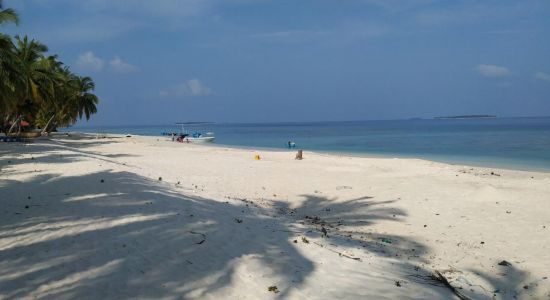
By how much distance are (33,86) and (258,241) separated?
102ft

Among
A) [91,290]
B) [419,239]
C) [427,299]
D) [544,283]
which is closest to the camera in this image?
[91,290]

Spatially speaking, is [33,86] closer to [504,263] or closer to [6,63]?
[6,63]

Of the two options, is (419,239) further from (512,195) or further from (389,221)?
(512,195)

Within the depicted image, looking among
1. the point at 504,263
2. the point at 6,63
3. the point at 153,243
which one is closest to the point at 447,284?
the point at 504,263

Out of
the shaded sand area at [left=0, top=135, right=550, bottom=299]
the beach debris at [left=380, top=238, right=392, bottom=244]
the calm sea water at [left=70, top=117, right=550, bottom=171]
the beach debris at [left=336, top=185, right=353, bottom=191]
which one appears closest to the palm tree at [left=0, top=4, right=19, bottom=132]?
the shaded sand area at [left=0, top=135, right=550, bottom=299]

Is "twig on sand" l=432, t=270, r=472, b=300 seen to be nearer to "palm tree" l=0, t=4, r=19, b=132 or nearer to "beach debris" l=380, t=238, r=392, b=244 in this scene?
"beach debris" l=380, t=238, r=392, b=244

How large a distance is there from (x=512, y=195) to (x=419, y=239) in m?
5.96

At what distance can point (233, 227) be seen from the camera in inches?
301

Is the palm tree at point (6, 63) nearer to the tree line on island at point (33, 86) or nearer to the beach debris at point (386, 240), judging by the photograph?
the tree line on island at point (33, 86)

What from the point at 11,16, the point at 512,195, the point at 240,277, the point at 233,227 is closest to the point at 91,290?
the point at 240,277

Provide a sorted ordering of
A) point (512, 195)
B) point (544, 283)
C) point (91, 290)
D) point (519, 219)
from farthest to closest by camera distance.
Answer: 1. point (512, 195)
2. point (519, 219)
3. point (544, 283)
4. point (91, 290)

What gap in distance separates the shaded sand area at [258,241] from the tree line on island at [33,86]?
9802mm

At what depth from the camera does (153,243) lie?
20.6 ft

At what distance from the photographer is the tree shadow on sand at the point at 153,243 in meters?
4.89
